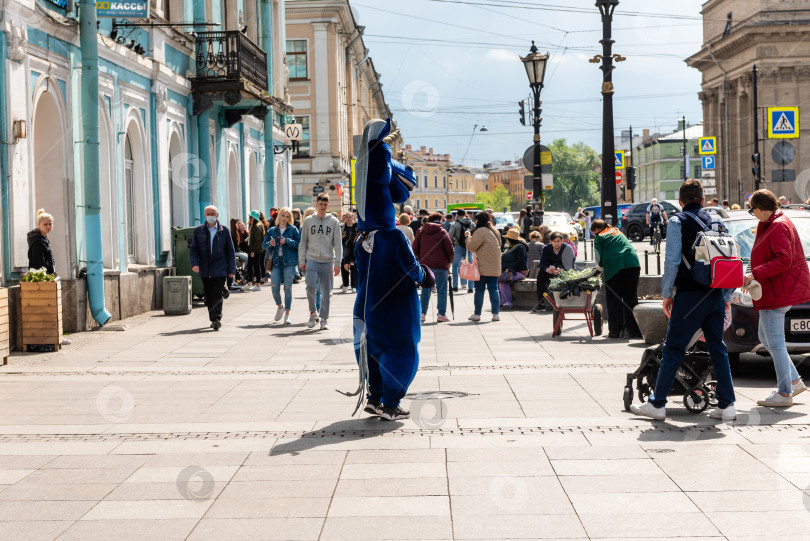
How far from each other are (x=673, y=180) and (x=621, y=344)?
4668 inches

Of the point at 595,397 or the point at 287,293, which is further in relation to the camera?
the point at 287,293

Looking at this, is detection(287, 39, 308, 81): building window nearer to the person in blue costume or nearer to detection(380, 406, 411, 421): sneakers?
the person in blue costume

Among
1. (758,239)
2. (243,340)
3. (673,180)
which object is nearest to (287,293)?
(243,340)

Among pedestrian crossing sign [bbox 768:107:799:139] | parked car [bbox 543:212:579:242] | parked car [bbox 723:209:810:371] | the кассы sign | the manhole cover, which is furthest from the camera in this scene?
parked car [bbox 543:212:579:242]

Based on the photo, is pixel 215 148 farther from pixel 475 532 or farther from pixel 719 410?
pixel 475 532

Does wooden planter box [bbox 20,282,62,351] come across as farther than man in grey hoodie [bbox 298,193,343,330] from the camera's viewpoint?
No

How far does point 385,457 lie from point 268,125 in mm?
26038

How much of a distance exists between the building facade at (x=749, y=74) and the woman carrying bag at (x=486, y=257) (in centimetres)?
5055

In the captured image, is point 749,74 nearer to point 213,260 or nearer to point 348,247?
point 348,247

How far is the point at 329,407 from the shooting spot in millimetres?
8680

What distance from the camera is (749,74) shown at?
70688 millimetres

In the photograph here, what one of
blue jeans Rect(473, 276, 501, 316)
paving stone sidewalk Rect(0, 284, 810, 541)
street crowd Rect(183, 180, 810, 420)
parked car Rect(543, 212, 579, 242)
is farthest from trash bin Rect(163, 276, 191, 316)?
parked car Rect(543, 212, 579, 242)

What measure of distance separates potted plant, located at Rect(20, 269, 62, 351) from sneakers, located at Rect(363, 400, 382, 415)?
5936 millimetres

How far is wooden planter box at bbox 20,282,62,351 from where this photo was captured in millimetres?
12680
